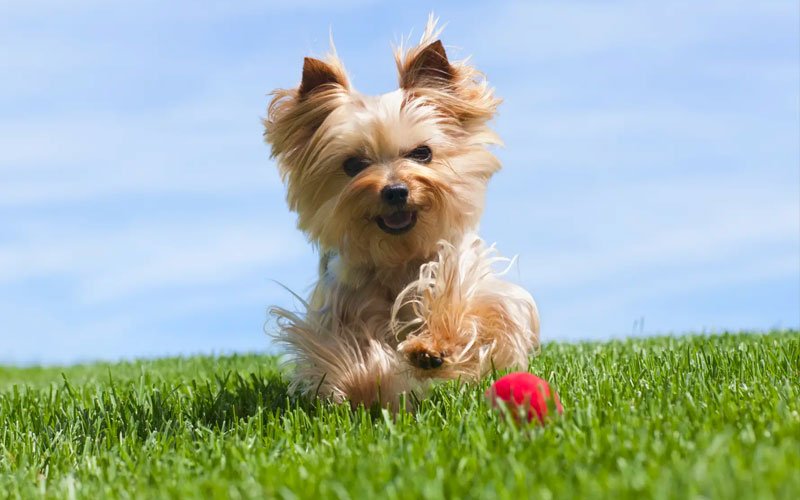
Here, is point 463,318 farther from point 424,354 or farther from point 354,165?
point 354,165

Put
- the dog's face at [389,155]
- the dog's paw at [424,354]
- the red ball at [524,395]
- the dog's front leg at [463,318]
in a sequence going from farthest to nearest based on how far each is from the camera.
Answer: the dog's face at [389,155] < the dog's front leg at [463,318] < the dog's paw at [424,354] < the red ball at [524,395]

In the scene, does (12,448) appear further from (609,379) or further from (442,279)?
(609,379)

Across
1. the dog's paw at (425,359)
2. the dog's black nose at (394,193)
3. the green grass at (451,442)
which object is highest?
the dog's black nose at (394,193)

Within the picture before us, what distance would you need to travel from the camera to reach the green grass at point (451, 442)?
2.61 metres

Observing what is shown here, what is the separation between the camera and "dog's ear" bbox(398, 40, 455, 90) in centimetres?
524

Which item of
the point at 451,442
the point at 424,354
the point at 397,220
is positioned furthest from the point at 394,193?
the point at 451,442

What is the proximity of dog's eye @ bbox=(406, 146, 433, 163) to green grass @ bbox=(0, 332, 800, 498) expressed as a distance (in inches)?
49.2

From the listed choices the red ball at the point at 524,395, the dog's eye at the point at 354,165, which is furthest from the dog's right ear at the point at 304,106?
the red ball at the point at 524,395

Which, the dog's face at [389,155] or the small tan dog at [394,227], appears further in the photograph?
the dog's face at [389,155]

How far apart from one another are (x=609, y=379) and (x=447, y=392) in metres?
0.87

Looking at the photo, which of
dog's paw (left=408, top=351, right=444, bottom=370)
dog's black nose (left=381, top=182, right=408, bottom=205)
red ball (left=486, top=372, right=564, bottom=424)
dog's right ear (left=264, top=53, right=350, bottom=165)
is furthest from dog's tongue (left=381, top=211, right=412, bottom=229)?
red ball (left=486, top=372, right=564, bottom=424)

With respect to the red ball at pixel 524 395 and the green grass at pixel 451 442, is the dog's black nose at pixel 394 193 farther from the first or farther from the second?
the red ball at pixel 524 395

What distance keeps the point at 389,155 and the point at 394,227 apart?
39 centimetres

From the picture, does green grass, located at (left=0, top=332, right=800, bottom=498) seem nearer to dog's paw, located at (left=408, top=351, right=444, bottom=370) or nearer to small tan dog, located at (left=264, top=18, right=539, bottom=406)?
dog's paw, located at (left=408, top=351, right=444, bottom=370)
